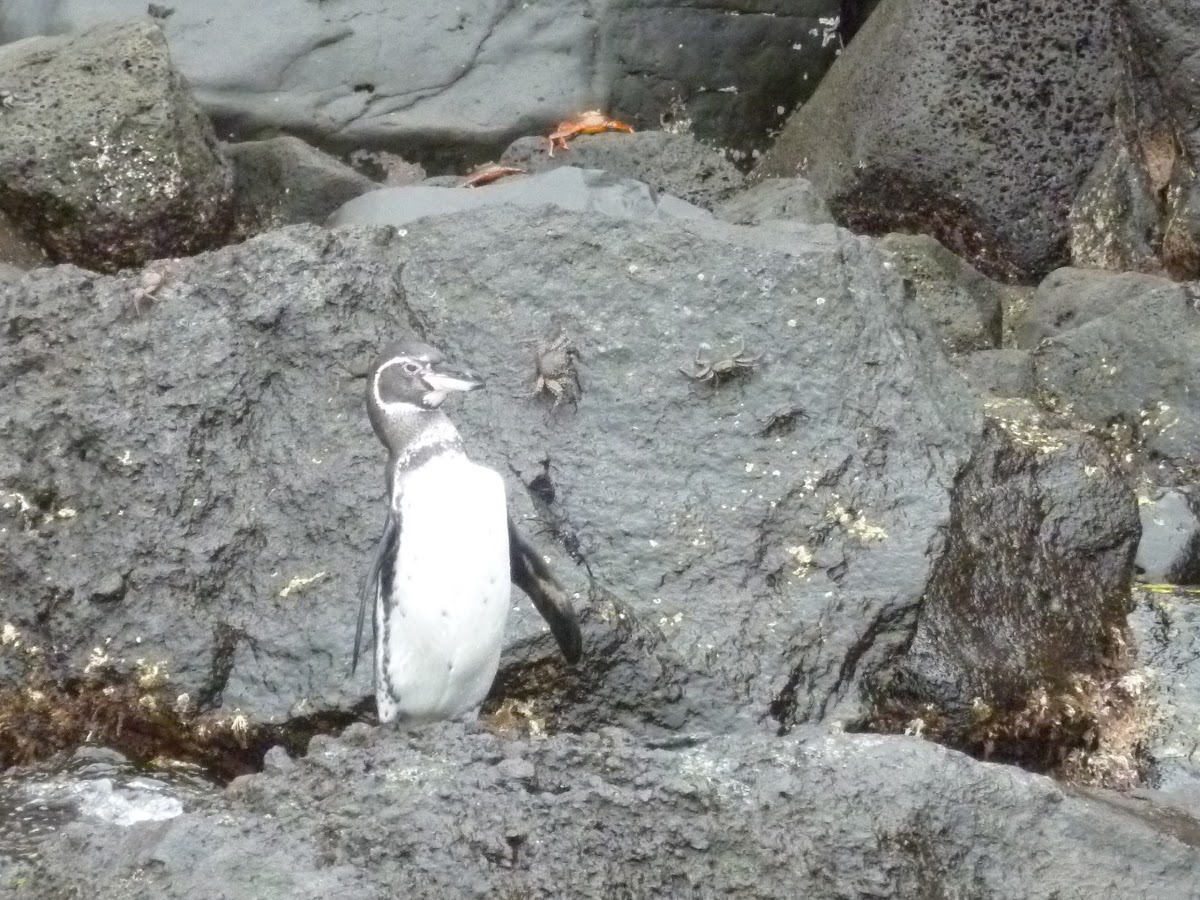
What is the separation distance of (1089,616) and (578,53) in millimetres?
4724

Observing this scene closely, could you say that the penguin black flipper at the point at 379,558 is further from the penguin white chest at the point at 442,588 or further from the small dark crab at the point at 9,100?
the small dark crab at the point at 9,100

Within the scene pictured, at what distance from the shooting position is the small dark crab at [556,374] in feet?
17.1

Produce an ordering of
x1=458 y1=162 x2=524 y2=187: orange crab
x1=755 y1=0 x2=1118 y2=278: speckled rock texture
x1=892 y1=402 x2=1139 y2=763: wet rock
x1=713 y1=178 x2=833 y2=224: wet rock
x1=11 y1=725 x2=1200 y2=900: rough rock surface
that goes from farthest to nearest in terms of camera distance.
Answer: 1. x1=755 y1=0 x2=1118 y2=278: speckled rock texture
2. x1=458 y1=162 x2=524 y2=187: orange crab
3. x1=713 y1=178 x2=833 y2=224: wet rock
4. x1=892 y1=402 x2=1139 y2=763: wet rock
5. x1=11 y1=725 x2=1200 y2=900: rough rock surface

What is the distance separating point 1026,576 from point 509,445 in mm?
1737

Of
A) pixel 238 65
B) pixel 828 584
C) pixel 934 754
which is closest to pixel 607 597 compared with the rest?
pixel 828 584

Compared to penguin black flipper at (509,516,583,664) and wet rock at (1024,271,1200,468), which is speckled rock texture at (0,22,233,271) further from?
wet rock at (1024,271,1200,468)

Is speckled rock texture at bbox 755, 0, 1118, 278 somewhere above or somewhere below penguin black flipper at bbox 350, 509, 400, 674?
above

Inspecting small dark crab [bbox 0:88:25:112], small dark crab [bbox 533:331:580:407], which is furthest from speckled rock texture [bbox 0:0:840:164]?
small dark crab [bbox 533:331:580:407]

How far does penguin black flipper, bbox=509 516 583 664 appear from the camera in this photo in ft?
15.0

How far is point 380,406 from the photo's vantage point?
4.43 m

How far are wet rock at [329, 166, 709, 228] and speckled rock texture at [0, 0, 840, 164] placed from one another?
1.94 meters

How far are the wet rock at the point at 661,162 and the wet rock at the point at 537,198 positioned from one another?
1.36m

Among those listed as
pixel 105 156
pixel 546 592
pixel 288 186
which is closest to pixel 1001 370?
pixel 546 592

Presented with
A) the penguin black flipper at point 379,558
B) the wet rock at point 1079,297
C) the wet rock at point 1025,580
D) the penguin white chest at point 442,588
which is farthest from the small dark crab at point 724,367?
the wet rock at point 1079,297
